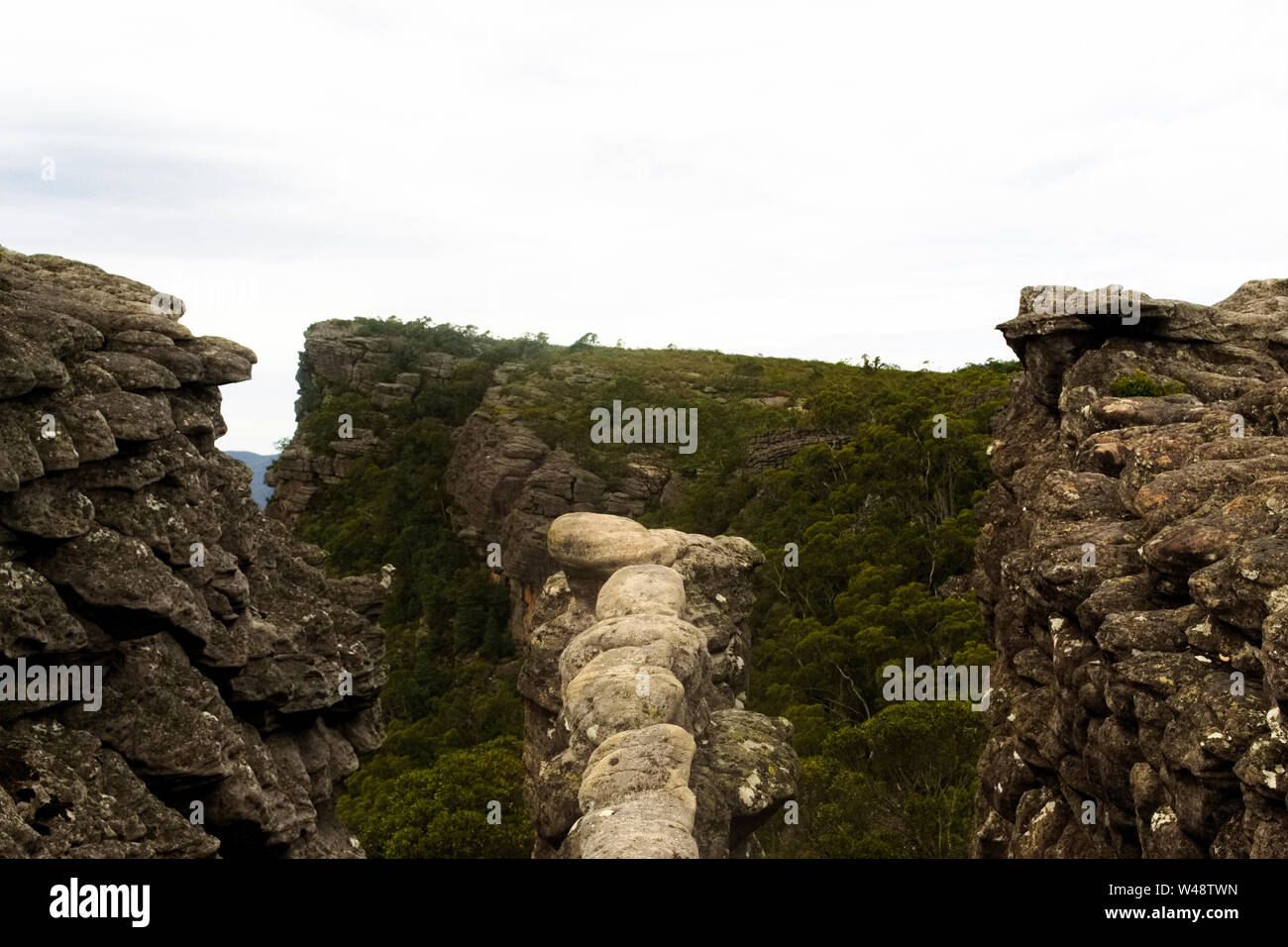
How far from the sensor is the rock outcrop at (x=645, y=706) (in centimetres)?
1148

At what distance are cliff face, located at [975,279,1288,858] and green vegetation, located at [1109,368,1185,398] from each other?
398 mm

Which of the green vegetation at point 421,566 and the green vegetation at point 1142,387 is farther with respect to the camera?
the green vegetation at point 421,566

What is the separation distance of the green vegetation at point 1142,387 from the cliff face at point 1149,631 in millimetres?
398

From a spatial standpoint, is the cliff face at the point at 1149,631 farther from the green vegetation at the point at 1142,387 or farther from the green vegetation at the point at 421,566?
the green vegetation at the point at 421,566

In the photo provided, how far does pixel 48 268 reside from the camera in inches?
742

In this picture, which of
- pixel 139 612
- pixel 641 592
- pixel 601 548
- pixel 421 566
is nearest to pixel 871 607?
pixel 601 548

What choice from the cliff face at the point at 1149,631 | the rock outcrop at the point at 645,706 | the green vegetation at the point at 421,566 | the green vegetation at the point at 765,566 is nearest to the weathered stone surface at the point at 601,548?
the rock outcrop at the point at 645,706

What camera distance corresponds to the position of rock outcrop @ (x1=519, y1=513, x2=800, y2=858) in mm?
11484

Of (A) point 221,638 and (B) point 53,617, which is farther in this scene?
(A) point 221,638

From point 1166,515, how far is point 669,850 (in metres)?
7.02

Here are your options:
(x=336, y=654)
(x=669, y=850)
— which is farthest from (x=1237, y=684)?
(x=336, y=654)

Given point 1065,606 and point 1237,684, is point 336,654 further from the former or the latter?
point 1237,684

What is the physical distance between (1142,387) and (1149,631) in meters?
12.4

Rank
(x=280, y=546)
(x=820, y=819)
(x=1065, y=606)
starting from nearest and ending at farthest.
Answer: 1. (x=1065, y=606)
2. (x=280, y=546)
3. (x=820, y=819)
